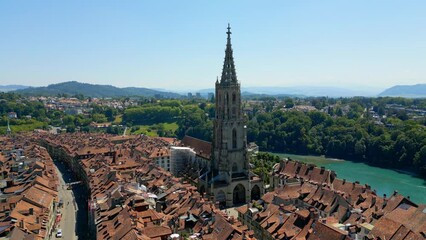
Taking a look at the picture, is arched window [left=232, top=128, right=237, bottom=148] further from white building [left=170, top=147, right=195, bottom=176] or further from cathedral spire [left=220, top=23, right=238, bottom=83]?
white building [left=170, top=147, right=195, bottom=176]

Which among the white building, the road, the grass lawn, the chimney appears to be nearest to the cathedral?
the white building

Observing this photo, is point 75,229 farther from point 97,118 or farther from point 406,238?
point 97,118

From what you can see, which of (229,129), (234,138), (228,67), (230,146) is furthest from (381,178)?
(228,67)

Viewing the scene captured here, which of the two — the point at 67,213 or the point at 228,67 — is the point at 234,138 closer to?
the point at 228,67

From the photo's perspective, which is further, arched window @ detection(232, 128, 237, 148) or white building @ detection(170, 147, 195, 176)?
white building @ detection(170, 147, 195, 176)

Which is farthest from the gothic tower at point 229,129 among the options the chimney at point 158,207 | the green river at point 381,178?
the green river at point 381,178
